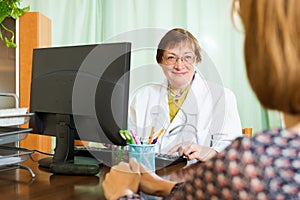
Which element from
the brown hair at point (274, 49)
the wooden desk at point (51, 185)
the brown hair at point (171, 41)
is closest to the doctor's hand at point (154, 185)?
the wooden desk at point (51, 185)

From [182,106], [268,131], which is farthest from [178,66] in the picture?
[268,131]

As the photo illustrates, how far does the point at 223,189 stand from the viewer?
0.58m

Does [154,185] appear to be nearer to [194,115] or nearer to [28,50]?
[194,115]

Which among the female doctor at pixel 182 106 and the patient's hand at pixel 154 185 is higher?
the female doctor at pixel 182 106

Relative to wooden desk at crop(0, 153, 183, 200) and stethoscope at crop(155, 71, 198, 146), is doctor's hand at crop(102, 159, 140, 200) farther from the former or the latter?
stethoscope at crop(155, 71, 198, 146)

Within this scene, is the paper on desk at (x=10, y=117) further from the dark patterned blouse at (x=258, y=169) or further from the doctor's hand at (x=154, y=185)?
the dark patterned blouse at (x=258, y=169)

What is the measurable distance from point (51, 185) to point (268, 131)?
747 millimetres

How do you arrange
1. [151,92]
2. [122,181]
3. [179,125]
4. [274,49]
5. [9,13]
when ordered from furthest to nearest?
[9,13] → [151,92] → [179,125] → [122,181] → [274,49]

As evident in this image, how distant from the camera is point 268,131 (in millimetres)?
583

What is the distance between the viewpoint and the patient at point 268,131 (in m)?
0.55

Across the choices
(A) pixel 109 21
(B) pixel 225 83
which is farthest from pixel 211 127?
(A) pixel 109 21

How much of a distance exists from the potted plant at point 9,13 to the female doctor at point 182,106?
4.54ft

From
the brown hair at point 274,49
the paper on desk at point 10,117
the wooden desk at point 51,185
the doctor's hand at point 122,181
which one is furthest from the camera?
the paper on desk at point 10,117

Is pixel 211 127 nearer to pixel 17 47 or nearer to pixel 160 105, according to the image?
pixel 160 105
